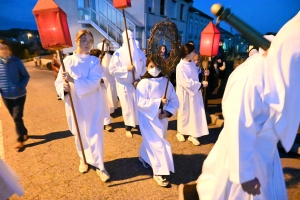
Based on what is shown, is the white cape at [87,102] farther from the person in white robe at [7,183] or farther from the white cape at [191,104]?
the white cape at [191,104]

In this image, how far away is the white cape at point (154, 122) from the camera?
2.96 meters

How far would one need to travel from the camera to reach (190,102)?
14.2 feet

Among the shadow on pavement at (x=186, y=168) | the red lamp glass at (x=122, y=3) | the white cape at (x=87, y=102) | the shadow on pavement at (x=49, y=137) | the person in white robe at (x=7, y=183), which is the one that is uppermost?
the red lamp glass at (x=122, y=3)

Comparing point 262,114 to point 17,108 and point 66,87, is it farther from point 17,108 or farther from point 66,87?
point 17,108

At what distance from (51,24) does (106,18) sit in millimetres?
12038

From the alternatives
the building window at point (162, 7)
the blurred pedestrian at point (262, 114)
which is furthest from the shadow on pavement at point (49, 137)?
the building window at point (162, 7)

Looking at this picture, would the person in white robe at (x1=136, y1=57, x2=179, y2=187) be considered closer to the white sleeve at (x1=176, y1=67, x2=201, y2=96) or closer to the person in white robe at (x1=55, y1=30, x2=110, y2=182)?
the person in white robe at (x1=55, y1=30, x2=110, y2=182)

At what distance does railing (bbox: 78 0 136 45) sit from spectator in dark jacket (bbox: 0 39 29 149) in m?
9.99

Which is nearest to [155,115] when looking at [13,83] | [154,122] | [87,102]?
[154,122]

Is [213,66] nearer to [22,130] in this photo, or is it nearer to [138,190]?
[138,190]

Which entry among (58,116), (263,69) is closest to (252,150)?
(263,69)

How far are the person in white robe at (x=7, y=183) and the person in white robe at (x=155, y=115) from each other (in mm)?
1633

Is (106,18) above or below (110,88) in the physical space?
above

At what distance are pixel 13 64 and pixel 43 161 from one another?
1854 millimetres
